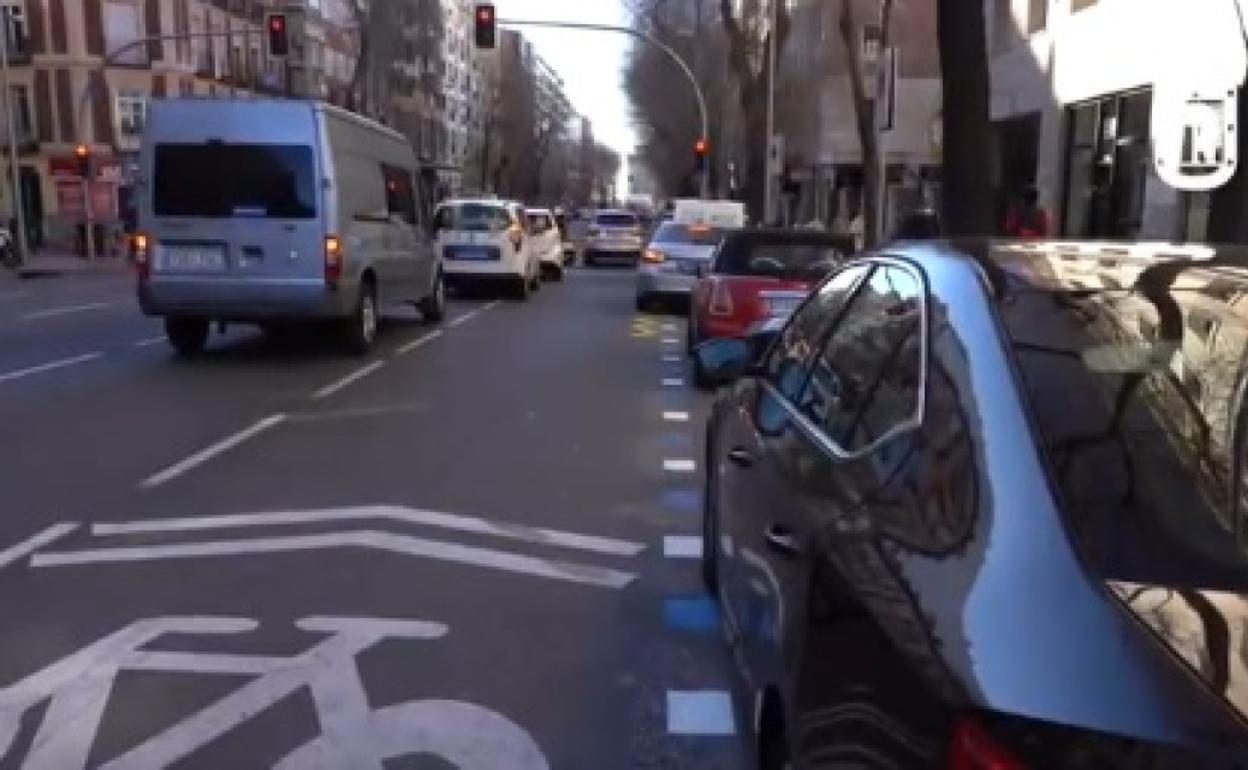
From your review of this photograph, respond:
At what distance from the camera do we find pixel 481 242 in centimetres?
2330

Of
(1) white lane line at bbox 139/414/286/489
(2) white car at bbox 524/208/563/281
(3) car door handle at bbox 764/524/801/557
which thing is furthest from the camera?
(2) white car at bbox 524/208/563/281

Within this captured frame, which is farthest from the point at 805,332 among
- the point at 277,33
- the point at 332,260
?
the point at 277,33

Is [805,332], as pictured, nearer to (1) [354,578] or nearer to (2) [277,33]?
(1) [354,578]

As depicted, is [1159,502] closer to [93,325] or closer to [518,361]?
[518,361]

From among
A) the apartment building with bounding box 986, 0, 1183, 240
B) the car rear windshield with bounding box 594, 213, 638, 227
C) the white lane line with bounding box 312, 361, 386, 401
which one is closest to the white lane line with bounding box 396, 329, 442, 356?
the white lane line with bounding box 312, 361, 386, 401

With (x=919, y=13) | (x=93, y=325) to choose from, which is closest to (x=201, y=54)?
(x=919, y=13)

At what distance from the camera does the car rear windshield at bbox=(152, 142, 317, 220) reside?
13234 millimetres

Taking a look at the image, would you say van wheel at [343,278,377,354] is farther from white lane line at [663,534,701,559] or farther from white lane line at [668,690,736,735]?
white lane line at [668,690,736,735]

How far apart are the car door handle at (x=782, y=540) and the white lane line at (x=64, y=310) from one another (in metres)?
17.6

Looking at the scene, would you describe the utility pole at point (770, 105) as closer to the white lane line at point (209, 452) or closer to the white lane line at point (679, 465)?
the white lane line at point (209, 452)

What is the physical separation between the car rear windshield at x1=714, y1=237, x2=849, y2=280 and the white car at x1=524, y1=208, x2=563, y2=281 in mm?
16136

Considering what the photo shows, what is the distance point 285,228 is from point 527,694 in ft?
31.5

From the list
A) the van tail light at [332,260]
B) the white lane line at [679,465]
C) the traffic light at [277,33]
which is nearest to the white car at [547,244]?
the traffic light at [277,33]

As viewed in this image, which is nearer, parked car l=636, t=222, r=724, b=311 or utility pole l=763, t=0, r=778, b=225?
parked car l=636, t=222, r=724, b=311
